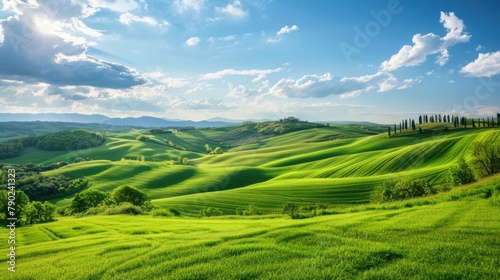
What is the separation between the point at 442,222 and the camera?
16.9 m

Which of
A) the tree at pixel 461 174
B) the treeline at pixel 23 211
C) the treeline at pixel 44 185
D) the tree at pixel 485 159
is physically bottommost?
the treeline at pixel 44 185

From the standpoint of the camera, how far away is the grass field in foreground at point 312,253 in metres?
11.7

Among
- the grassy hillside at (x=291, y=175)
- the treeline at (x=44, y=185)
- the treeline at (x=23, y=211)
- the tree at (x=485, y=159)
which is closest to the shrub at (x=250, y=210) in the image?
the grassy hillside at (x=291, y=175)

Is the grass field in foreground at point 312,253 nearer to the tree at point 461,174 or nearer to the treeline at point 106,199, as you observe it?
the tree at point 461,174

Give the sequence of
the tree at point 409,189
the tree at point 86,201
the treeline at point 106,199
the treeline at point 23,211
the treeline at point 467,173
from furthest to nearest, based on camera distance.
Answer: the tree at point 86,201
the treeline at point 106,199
the tree at point 409,189
the treeline at point 467,173
the treeline at point 23,211

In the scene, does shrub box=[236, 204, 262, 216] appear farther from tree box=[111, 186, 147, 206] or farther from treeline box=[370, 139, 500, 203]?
tree box=[111, 186, 147, 206]

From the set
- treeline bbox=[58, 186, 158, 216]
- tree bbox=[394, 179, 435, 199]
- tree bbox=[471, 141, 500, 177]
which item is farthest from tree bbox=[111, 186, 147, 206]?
tree bbox=[471, 141, 500, 177]

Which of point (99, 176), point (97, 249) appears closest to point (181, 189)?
point (99, 176)

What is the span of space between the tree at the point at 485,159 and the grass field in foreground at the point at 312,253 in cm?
4569

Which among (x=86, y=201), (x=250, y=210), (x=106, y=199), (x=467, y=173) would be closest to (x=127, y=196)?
(x=106, y=199)

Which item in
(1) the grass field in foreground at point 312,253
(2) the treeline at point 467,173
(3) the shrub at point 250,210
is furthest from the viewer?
(3) the shrub at point 250,210

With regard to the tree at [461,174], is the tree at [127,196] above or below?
below

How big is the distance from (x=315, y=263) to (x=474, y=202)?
15.4m

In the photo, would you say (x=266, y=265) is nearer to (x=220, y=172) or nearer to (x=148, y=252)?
(x=148, y=252)
